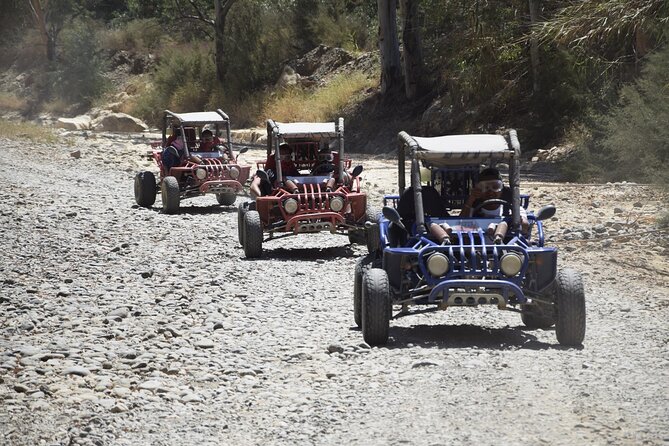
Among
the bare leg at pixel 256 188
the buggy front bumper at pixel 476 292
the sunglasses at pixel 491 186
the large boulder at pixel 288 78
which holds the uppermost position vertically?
the large boulder at pixel 288 78

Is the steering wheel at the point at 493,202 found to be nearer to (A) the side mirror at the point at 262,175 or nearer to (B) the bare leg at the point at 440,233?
(B) the bare leg at the point at 440,233

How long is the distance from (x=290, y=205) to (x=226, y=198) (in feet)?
24.0

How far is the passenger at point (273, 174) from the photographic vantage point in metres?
15.6

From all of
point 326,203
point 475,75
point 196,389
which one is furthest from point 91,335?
point 475,75

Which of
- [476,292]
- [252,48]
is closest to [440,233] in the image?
[476,292]

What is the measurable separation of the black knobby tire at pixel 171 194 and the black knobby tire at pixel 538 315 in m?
10.8

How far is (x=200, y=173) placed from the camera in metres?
20.5

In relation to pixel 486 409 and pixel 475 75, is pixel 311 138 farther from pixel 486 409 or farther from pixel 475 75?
pixel 475 75

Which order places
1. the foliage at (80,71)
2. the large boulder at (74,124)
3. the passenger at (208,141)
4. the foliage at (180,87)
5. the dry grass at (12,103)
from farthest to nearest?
the dry grass at (12,103)
the foliage at (80,71)
the foliage at (180,87)
the large boulder at (74,124)
the passenger at (208,141)

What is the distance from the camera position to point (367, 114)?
135 feet

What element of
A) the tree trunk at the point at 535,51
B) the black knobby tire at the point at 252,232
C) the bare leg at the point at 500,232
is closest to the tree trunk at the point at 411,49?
the tree trunk at the point at 535,51

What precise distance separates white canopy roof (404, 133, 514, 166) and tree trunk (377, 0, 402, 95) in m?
28.4

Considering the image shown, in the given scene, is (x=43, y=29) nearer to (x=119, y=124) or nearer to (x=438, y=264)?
(x=119, y=124)

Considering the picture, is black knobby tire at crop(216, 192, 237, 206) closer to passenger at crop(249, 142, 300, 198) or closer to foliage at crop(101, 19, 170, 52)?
passenger at crop(249, 142, 300, 198)
